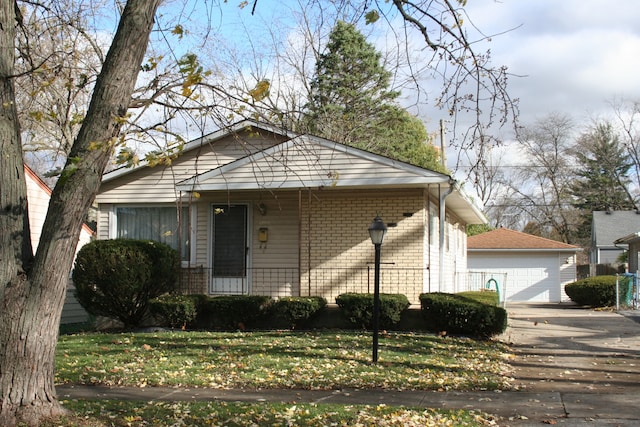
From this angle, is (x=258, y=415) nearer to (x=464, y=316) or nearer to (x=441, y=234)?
(x=464, y=316)

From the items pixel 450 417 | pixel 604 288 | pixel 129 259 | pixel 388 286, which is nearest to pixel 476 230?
pixel 604 288

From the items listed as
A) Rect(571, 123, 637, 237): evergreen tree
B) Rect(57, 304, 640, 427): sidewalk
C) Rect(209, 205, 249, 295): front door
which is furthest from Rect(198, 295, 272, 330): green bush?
Rect(571, 123, 637, 237): evergreen tree

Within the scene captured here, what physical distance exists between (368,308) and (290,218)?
129 inches

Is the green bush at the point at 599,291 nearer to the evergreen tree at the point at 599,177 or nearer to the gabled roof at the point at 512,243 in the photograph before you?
the gabled roof at the point at 512,243

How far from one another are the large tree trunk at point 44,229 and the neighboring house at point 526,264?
2725 centimetres

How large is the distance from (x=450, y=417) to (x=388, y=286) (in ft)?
27.2

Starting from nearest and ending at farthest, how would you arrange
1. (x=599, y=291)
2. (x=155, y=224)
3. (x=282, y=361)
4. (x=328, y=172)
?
(x=282, y=361) → (x=328, y=172) → (x=155, y=224) → (x=599, y=291)

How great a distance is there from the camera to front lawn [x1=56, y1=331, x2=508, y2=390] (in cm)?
914

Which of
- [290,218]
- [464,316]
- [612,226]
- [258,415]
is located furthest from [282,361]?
[612,226]

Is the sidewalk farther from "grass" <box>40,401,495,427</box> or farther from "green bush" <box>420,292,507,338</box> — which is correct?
"green bush" <box>420,292,507,338</box>

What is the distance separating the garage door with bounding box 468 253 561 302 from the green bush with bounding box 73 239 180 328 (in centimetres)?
2025

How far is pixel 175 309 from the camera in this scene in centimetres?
1441

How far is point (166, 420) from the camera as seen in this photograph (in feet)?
22.3

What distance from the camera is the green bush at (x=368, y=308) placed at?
1401cm
